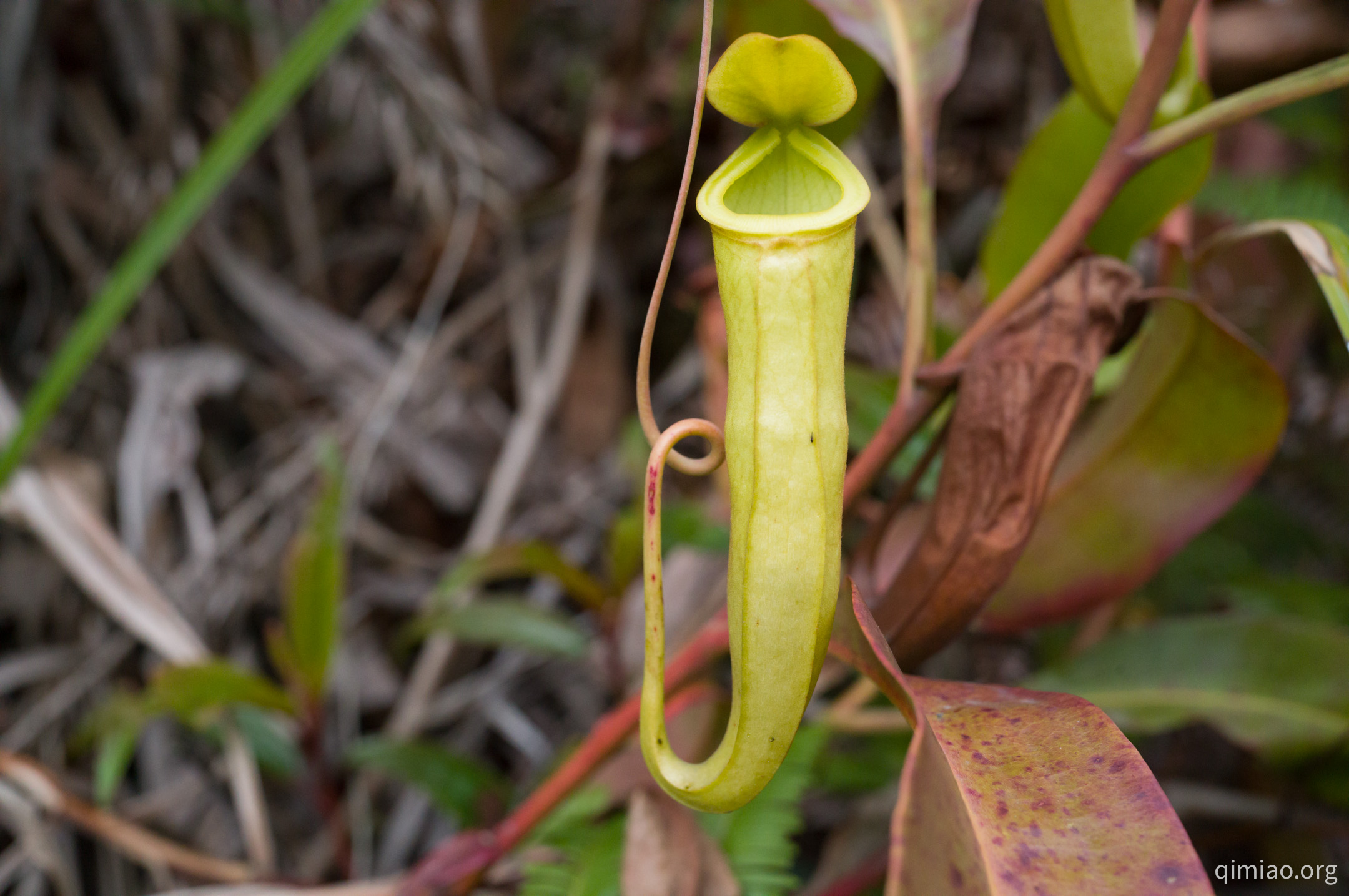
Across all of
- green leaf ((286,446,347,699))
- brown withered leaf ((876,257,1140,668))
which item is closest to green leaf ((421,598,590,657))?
green leaf ((286,446,347,699))

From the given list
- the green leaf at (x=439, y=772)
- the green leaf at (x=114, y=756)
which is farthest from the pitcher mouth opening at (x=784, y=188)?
the green leaf at (x=114, y=756)

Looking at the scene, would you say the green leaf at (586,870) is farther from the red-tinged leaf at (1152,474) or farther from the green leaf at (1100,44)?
the green leaf at (1100,44)

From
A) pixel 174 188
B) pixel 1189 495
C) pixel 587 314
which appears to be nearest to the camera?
pixel 1189 495

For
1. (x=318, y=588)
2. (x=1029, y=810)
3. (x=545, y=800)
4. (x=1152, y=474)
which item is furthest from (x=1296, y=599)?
(x=318, y=588)

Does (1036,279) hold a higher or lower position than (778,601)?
higher

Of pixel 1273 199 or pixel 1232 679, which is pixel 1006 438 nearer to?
pixel 1232 679

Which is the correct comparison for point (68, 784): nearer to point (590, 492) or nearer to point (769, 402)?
point (590, 492)

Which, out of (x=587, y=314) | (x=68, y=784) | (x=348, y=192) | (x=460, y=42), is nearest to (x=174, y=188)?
(x=348, y=192)

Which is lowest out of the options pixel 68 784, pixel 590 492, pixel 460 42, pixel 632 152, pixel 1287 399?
pixel 68 784
